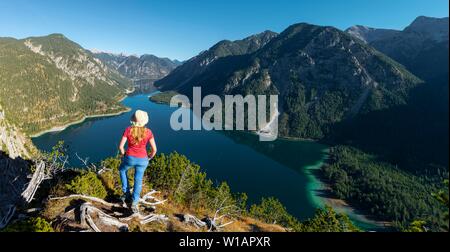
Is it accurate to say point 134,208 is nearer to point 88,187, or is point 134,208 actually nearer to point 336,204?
point 88,187

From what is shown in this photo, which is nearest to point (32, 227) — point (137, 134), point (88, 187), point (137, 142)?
point (137, 142)

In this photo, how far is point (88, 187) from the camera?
57.8 ft

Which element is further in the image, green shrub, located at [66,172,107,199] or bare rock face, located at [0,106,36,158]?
bare rock face, located at [0,106,36,158]

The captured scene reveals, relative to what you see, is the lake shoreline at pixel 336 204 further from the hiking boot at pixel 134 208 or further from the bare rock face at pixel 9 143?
the hiking boot at pixel 134 208

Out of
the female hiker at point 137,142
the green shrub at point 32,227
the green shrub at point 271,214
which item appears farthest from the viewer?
the green shrub at point 271,214

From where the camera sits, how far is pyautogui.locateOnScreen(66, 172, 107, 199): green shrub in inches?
684

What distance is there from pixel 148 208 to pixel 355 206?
16007 centimetres

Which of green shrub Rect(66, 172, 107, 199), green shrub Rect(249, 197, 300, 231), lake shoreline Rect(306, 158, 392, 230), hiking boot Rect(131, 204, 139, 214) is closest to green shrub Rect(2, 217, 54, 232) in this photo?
hiking boot Rect(131, 204, 139, 214)

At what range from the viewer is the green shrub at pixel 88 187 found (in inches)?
684

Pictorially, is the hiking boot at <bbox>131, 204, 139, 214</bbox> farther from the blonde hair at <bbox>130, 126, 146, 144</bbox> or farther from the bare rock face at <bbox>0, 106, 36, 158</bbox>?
the bare rock face at <bbox>0, 106, 36, 158</bbox>

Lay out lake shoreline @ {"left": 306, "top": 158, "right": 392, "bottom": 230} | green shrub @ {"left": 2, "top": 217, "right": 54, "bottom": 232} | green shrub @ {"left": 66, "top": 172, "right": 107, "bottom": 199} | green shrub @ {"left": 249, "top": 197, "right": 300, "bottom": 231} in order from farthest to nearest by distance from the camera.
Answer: lake shoreline @ {"left": 306, "top": 158, "right": 392, "bottom": 230}, green shrub @ {"left": 249, "top": 197, "right": 300, "bottom": 231}, green shrub @ {"left": 66, "top": 172, "right": 107, "bottom": 199}, green shrub @ {"left": 2, "top": 217, "right": 54, "bottom": 232}

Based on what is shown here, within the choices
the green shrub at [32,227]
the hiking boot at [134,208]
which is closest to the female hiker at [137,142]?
the hiking boot at [134,208]

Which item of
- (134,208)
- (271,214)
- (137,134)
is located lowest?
(271,214)

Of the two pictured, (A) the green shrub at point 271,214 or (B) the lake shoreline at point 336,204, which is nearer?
(A) the green shrub at point 271,214
